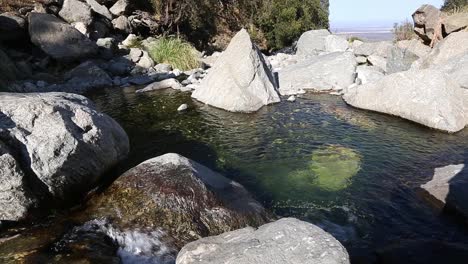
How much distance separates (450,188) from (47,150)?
23.6 feet

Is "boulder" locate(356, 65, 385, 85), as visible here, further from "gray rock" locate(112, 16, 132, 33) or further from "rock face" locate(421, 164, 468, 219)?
"gray rock" locate(112, 16, 132, 33)

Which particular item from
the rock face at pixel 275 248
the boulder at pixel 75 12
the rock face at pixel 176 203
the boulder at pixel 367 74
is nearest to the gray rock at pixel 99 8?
the boulder at pixel 75 12

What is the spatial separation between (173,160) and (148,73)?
47.4 feet

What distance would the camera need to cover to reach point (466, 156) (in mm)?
9172

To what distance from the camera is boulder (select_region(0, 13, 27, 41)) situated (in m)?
Answer: 19.3

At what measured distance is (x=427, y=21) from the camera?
1925 centimetres

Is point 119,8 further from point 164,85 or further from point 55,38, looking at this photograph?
point 164,85

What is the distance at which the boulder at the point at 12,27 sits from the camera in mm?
19311

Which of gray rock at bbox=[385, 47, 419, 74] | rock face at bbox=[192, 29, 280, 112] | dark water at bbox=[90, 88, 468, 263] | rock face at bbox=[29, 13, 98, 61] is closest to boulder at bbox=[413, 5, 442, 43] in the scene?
gray rock at bbox=[385, 47, 419, 74]

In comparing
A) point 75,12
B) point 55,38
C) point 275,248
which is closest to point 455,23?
point 275,248

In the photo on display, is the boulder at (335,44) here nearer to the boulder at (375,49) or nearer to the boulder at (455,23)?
the boulder at (375,49)

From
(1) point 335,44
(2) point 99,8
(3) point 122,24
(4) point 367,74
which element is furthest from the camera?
(3) point 122,24

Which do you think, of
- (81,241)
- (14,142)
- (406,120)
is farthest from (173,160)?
(406,120)

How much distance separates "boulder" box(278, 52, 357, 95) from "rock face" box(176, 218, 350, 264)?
11.7 meters
